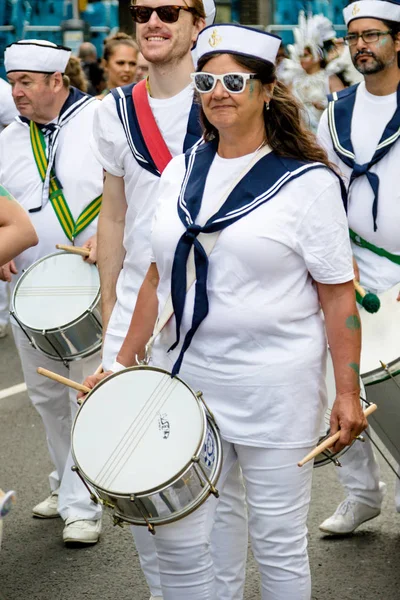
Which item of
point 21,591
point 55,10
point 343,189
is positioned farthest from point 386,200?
point 55,10

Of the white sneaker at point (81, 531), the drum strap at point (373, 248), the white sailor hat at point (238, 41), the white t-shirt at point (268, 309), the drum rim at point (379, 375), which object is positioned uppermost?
the white sailor hat at point (238, 41)

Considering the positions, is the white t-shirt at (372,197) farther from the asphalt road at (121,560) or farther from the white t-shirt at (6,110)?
the white t-shirt at (6,110)

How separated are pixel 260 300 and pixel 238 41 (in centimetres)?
74

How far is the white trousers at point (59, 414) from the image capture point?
519 centimetres

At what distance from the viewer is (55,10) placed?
1864 cm

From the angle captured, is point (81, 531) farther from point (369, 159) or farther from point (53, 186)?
point (369, 159)

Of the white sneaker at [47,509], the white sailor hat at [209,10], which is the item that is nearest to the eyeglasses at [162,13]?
the white sailor hat at [209,10]

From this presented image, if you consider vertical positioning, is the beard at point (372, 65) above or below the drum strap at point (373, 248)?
above

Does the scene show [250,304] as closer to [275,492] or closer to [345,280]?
[345,280]

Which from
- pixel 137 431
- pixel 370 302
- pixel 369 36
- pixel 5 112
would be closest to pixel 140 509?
pixel 137 431

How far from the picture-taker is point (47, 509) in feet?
17.9

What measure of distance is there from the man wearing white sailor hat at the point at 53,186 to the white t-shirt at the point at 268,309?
5.66ft

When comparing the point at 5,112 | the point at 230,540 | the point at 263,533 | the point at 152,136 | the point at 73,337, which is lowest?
the point at 5,112

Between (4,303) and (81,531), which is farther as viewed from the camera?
(4,303)
